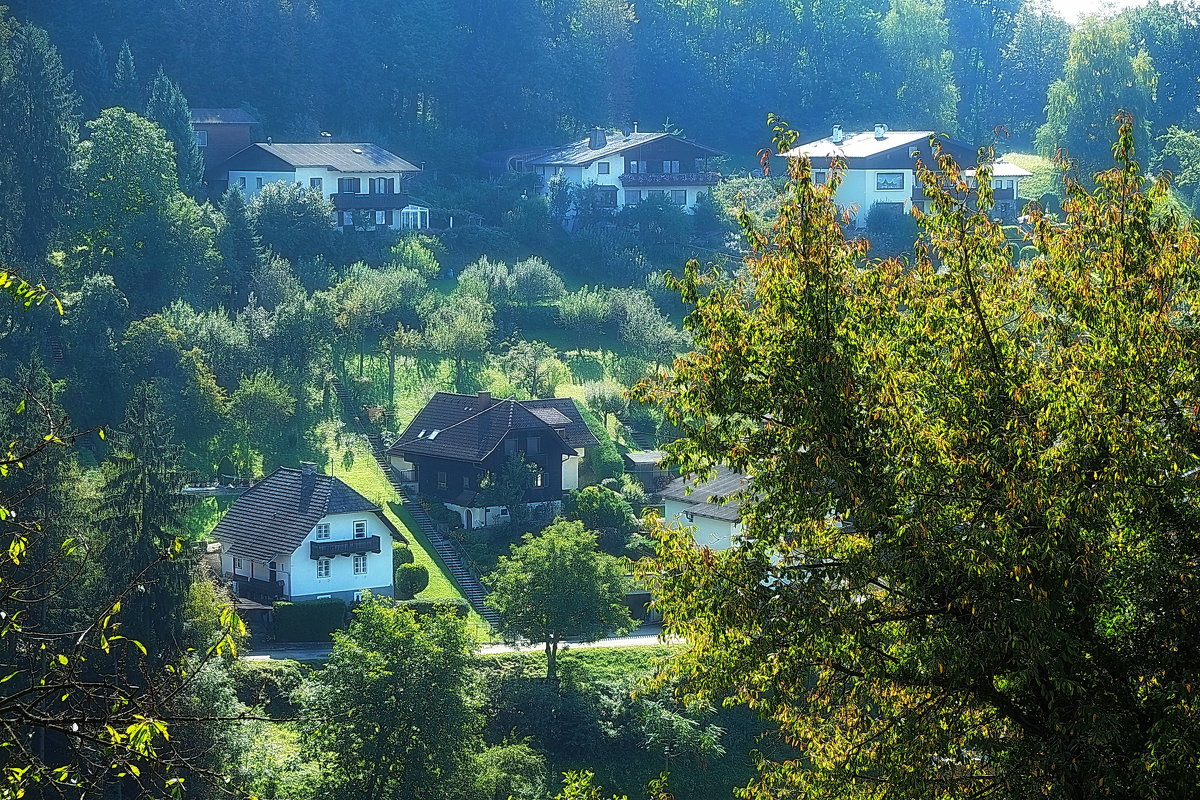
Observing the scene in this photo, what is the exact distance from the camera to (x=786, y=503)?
12.9 m

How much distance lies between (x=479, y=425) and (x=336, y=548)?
31.7 ft

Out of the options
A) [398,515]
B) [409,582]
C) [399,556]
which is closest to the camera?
[409,582]

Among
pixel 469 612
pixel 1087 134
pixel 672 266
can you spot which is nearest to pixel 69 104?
pixel 672 266

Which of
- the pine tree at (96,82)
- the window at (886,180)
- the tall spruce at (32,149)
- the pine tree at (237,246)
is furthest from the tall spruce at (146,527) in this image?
the window at (886,180)

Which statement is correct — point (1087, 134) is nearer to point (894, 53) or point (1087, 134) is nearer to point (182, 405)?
point (894, 53)

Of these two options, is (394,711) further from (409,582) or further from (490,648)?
(409,582)

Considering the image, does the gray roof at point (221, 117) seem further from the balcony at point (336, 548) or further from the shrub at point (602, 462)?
the balcony at point (336, 548)

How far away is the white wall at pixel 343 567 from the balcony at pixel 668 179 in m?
39.7

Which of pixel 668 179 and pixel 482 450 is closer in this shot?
pixel 482 450

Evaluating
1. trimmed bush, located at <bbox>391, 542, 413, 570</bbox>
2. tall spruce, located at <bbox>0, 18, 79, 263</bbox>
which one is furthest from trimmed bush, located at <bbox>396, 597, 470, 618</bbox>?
tall spruce, located at <bbox>0, 18, 79, 263</bbox>

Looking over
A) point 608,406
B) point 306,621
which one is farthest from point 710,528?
point 306,621

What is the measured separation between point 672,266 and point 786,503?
212 feet

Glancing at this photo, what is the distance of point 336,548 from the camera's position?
145 ft

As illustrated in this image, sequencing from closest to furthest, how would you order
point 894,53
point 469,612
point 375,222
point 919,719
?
point 919,719 → point 469,612 → point 375,222 → point 894,53
